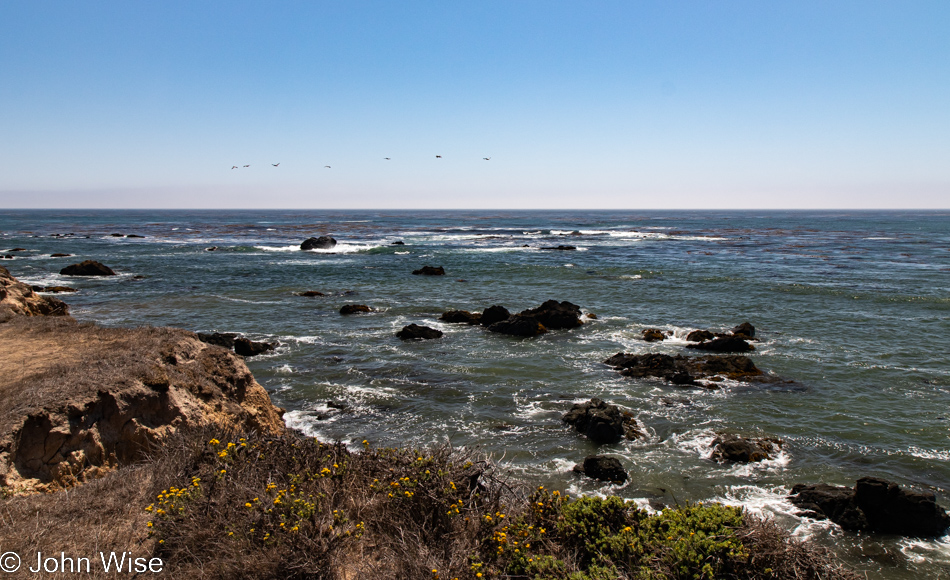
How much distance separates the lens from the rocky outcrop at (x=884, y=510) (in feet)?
29.1

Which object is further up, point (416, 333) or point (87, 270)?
point (87, 270)

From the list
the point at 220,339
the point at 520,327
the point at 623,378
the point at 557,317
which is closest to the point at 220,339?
the point at 220,339

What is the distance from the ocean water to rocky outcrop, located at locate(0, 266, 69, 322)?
16.8 feet

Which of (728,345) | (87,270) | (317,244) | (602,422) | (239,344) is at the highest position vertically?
(317,244)

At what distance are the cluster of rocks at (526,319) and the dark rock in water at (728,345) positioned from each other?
5794 millimetres

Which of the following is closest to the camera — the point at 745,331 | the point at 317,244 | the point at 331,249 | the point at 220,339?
the point at 220,339

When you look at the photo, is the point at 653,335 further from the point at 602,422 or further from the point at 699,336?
the point at 602,422

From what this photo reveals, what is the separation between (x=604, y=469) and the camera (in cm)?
1059

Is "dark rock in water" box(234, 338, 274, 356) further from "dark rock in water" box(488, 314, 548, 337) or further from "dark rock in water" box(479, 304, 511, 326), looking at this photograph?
"dark rock in water" box(479, 304, 511, 326)

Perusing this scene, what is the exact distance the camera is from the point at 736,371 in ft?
55.4

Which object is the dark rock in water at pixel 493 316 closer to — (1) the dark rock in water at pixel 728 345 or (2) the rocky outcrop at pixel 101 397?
(1) the dark rock in water at pixel 728 345

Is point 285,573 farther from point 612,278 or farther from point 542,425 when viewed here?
point 612,278

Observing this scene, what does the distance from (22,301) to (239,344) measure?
21.6 ft

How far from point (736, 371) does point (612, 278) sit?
74.2 ft
